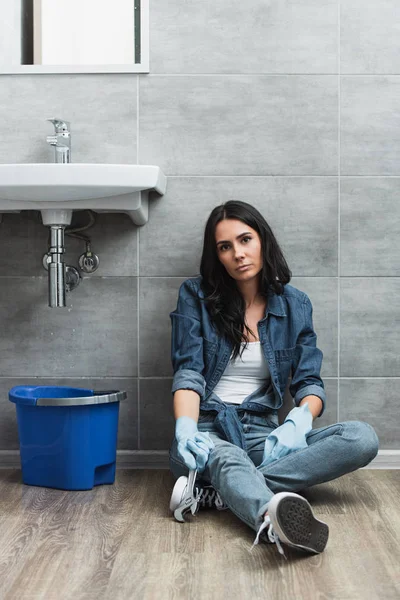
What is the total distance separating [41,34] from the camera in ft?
7.87

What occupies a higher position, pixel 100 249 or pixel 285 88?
pixel 285 88

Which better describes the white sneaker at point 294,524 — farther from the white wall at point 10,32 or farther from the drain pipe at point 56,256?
the white wall at point 10,32

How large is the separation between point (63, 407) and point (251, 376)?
551mm

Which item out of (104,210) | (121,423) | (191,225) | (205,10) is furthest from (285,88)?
(121,423)

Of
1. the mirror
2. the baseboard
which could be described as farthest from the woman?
the mirror

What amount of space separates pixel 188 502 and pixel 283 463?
0.88ft

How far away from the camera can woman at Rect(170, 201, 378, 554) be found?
1.89m

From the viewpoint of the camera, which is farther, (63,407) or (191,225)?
(191,225)

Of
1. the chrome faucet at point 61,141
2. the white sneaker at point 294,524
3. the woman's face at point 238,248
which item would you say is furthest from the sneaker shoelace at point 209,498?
the chrome faucet at point 61,141

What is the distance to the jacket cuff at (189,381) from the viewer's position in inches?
80.1

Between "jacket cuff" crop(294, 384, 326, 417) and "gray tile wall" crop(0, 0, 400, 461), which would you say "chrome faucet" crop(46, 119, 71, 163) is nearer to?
"gray tile wall" crop(0, 0, 400, 461)

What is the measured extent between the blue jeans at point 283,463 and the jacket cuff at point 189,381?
120 mm

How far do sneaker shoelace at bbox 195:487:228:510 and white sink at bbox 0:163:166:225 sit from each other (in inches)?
32.3

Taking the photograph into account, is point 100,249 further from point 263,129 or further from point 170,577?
point 170,577
